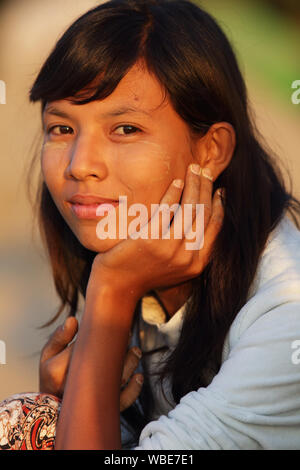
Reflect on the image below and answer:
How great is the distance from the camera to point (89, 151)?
2.53 metres

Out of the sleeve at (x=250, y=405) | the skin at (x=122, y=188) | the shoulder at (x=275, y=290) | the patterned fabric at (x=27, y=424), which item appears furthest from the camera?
the skin at (x=122, y=188)

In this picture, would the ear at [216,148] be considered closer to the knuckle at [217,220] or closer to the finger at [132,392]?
the knuckle at [217,220]

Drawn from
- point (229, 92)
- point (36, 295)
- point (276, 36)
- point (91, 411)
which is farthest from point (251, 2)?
point (91, 411)

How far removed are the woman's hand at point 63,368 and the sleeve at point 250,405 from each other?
0.62 m

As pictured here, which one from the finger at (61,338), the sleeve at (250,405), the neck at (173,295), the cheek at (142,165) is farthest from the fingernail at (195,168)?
the finger at (61,338)

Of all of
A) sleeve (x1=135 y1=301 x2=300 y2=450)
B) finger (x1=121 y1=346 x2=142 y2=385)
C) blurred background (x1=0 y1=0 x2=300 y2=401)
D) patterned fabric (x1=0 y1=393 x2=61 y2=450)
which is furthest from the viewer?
blurred background (x1=0 y1=0 x2=300 y2=401)

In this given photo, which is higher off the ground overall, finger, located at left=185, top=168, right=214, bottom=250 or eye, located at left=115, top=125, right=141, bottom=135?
eye, located at left=115, top=125, right=141, bottom=135

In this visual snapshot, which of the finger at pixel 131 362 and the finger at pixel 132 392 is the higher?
the finger at pixel 131 362

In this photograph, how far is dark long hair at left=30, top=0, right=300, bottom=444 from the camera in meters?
2.55

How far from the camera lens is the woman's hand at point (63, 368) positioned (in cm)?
281

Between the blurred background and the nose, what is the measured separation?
407cm

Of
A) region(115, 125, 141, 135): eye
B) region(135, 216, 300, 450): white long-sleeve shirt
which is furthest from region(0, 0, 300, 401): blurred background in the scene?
region(135, 216, 300, 450): white long-sleeve shirt

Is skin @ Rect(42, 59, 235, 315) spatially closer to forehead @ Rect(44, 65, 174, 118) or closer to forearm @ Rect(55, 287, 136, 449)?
forehead @ Rect(44, 65, 174, 118)
